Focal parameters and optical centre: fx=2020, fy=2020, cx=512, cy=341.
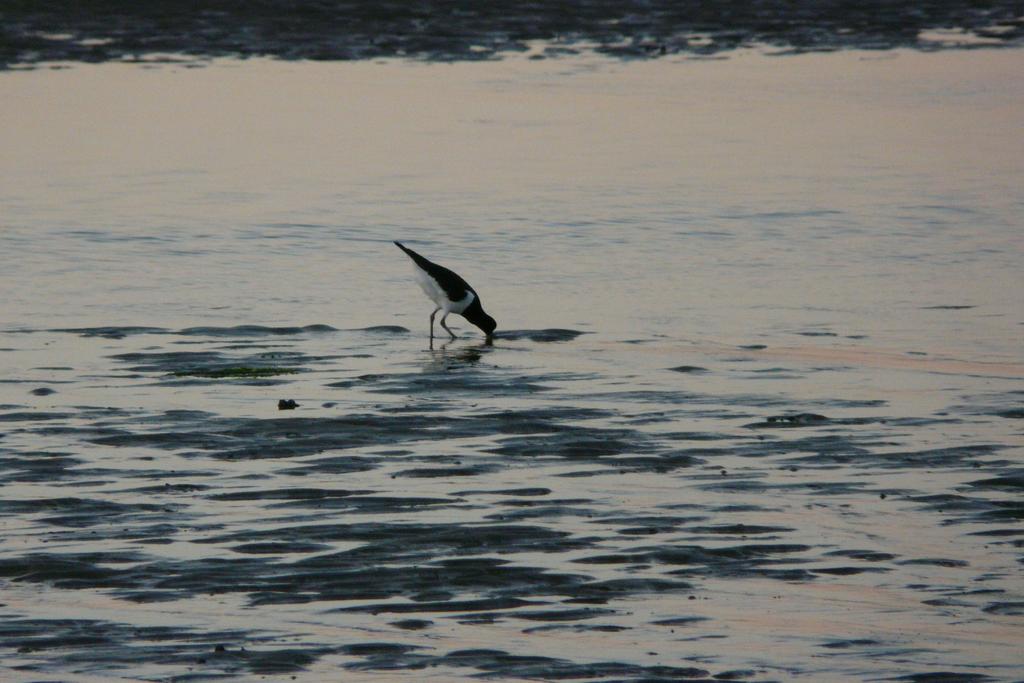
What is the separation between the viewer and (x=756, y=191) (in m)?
22.0

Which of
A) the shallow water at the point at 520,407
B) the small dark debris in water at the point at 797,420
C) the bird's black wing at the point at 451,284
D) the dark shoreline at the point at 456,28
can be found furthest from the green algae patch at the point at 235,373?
the dark shoreline at the point at 456,28

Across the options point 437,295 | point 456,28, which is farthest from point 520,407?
point 456,28

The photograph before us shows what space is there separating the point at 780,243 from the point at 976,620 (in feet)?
36.0

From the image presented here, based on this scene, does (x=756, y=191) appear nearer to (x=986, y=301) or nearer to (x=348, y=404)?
(x=986, y=301)

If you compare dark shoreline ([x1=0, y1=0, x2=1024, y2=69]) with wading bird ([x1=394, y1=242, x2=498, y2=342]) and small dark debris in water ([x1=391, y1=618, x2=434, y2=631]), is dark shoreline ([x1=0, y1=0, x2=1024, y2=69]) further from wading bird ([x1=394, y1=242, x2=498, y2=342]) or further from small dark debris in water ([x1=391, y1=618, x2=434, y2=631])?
small dark debris in water ([x1=391, y1=618, x2=434, y2=631])

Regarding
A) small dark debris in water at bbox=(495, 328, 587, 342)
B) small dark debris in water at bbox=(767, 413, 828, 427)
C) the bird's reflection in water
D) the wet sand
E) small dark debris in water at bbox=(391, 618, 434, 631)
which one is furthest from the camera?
small dark debris in water at bbox=(495, 328, 587, 342)

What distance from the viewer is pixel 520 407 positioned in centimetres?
1238

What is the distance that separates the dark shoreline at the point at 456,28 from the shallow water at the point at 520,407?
381 inches

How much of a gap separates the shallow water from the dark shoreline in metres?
9.67

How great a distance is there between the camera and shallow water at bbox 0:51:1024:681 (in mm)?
8102

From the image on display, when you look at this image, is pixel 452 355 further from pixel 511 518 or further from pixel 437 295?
pixel 511 518

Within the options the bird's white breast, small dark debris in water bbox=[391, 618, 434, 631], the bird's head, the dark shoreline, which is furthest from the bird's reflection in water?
the dark shoreline

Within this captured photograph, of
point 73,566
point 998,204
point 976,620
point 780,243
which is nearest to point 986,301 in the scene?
point 780,243

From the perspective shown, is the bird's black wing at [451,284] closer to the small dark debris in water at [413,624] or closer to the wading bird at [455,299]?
Answer: the wading bird at [455,299]
